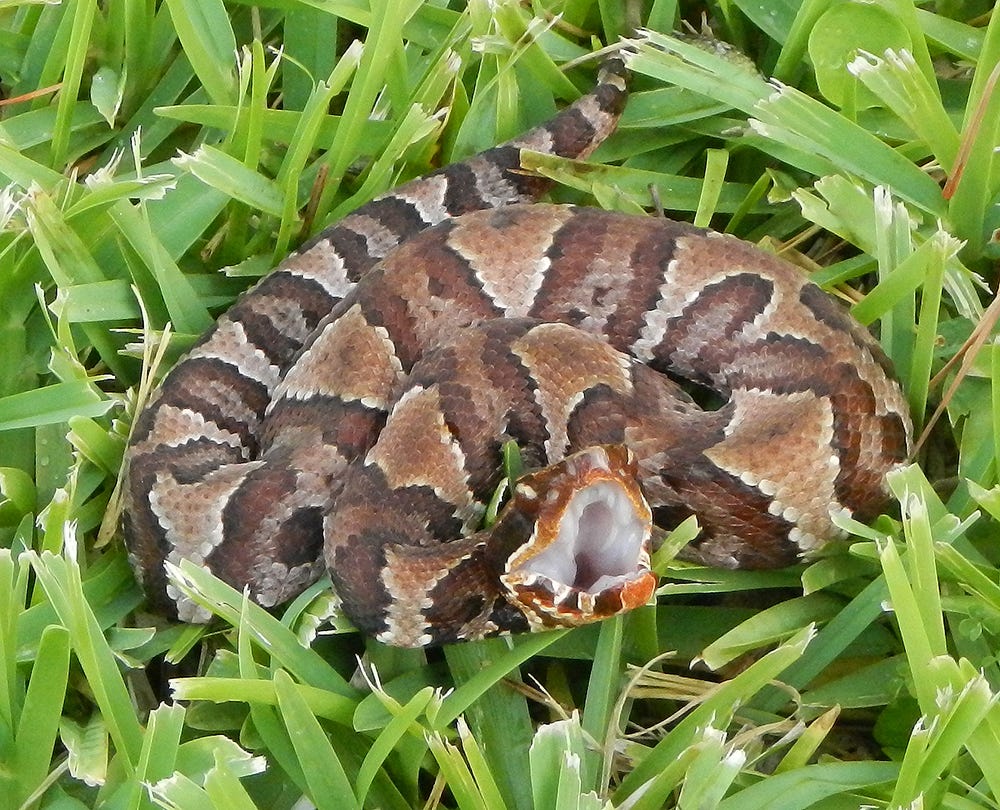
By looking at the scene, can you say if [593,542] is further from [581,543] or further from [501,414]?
[501,414]

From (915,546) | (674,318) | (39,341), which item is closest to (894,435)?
(915,546)

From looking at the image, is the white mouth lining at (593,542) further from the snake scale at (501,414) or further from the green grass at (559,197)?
the green grass at (559,197)

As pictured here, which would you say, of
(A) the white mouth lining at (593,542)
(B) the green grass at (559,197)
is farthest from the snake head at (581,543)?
(B) the green grass at (559,197)

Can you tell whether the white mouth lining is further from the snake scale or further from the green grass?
the green grass

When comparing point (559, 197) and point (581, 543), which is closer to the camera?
point (581, 543)

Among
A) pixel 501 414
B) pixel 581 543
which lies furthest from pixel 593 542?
pixel 501 414

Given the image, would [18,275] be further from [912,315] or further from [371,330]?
[912,315]

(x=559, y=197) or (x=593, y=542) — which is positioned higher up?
(x=559, y=197)
